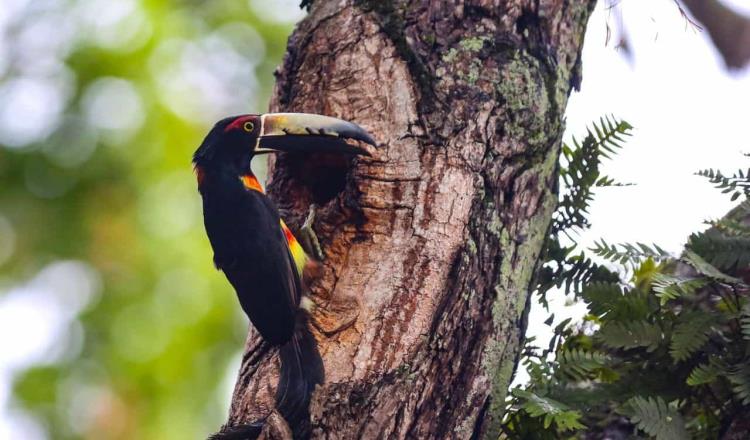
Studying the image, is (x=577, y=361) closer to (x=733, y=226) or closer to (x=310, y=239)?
(x=733, y=226)

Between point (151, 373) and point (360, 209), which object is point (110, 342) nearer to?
point (151, 373)

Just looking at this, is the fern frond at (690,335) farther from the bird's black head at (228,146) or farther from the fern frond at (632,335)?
the bird's black head at (228,146)

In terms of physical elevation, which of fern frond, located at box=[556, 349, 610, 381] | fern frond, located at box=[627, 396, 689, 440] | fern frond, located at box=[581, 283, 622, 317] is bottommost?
fern frond, located at box=[627, 396, 689, 440]

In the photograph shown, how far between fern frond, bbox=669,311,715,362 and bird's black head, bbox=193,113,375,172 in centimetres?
113

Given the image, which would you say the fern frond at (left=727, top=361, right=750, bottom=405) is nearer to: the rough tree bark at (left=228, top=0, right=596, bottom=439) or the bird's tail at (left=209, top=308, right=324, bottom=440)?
the rough tree bark at (left=228, top=0, right=596, bottom=439)

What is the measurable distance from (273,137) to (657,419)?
1552mm

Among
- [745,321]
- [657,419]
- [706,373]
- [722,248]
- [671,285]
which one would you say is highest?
[722,248]

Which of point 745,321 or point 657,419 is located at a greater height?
point 745,321

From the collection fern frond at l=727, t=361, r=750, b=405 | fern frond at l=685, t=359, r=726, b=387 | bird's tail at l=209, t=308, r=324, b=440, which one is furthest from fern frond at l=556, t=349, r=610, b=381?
bird's tail at l=209, t=308, r=324, b=440

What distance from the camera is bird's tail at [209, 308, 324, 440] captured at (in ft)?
8.53

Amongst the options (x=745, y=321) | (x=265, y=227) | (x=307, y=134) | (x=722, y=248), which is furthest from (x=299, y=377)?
(x=722, y=248)

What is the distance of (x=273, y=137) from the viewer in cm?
327

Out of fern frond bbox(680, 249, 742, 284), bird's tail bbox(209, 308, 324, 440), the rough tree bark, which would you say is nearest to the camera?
bird's tail bbox(209, 308, 324, 440)

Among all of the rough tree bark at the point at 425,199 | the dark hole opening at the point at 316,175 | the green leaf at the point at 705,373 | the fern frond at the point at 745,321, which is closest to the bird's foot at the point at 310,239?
the rough tree bark at the point at 425,199
